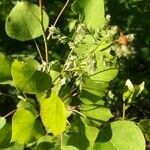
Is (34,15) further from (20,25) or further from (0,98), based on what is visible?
(0,98)

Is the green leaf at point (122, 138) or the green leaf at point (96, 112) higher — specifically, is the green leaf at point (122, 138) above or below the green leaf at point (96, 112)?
below

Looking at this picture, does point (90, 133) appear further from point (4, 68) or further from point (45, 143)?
point (4, 68)

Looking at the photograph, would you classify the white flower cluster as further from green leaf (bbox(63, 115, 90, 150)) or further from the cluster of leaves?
green leaf (bbox(63, 115, 90, 150))

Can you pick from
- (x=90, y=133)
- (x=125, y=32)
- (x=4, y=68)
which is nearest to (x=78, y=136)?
(x=90, y=133)

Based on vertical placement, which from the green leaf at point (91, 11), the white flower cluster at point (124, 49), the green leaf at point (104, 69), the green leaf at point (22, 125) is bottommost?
the green leaf at point (22, 125)

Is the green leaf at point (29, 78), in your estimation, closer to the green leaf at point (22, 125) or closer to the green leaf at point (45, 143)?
the green leaf at point (22, 125)

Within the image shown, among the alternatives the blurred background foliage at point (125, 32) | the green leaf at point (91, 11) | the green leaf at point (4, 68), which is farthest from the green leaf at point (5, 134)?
the blurred background foliage at point (125, 32)

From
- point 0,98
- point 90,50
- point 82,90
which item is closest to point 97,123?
point 82,90
